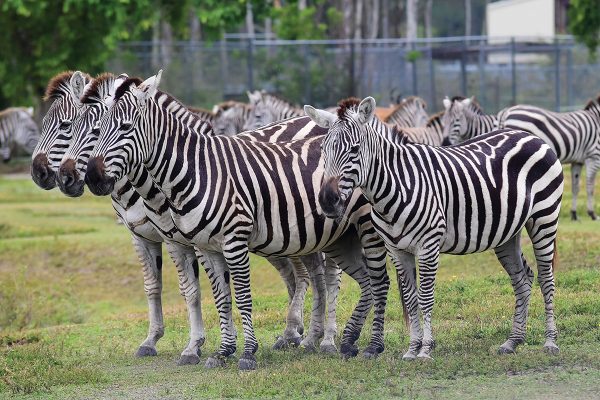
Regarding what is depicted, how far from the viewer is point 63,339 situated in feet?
37.7

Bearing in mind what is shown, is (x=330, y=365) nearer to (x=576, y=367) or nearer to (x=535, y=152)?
(x=576, y=367)

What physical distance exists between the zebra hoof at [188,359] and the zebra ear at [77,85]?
2361mm

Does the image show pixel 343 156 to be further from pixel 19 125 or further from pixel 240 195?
pixel 19 125

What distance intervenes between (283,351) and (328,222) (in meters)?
1.26

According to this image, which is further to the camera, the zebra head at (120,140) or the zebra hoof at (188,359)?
the zebra hoof at (188,359)

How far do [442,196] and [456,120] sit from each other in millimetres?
10402

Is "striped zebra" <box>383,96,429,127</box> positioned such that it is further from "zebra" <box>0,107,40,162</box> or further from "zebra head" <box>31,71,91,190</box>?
"zebra head" <box>31,71,91,190</box>

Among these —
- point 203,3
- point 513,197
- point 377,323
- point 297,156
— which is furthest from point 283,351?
point 203,3

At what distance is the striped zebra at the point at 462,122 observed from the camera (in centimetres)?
1886

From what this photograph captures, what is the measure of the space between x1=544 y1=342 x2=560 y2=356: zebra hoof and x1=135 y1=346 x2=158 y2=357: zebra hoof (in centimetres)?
342

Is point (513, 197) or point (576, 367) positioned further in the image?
point (513, 197)

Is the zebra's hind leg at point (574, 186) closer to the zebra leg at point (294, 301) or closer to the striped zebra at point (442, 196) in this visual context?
the zebra leg at point (294, 301)

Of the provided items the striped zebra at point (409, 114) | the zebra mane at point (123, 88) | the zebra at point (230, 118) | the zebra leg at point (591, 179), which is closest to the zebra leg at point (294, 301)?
the zebra mane at point (123, 88)

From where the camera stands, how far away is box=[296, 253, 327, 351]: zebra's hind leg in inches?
391
